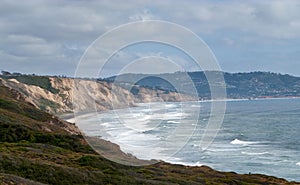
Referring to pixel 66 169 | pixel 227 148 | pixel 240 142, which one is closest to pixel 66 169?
pixel 66 169

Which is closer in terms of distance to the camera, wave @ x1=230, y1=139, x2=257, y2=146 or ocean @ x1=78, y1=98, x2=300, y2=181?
ocean @ x1=78, y1=98, x2=300, y2=181

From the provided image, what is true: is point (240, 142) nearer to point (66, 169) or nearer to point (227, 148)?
point (227, 148)

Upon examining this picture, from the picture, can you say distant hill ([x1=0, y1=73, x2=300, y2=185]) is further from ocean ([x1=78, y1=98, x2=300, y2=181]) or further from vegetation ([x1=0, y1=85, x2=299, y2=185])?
ocean ([x1=78, y1=98, x2=300, y2=181])

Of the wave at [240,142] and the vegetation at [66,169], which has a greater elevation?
the wave at [240,142]

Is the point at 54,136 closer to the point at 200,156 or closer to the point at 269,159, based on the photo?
the point at 200,156

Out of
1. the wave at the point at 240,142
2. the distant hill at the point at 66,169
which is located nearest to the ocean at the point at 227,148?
the wave at the point at 240,142

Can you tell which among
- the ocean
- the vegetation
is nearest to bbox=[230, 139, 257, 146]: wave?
the ocean

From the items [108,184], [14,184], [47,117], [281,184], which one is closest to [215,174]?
[281,184]

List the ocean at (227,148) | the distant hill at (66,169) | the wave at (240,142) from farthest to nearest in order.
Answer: the wave at (240,142), the ocean at (227,148), the distant hill at (66,169)

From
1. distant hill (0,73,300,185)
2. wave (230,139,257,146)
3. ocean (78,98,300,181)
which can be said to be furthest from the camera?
wave (230,139,257,146)

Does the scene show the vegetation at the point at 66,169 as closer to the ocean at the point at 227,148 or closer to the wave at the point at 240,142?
the ocean at the point at 227,148

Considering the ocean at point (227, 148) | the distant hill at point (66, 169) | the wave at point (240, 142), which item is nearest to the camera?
the distant hill at point (66, 169)
